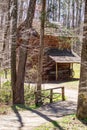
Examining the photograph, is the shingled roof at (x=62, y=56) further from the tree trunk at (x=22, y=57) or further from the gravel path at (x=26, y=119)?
the gravel path at (x=26, y=119)

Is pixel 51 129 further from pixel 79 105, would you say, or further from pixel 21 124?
pixel 79 105

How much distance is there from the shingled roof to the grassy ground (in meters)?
19.4

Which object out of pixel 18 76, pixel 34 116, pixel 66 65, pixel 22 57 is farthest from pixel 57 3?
pixel 66 65

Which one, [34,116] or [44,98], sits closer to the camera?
[34,116]

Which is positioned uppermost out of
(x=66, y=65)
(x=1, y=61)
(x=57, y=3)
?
(x=57, y=3)

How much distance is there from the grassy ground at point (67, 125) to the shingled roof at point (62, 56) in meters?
19.4

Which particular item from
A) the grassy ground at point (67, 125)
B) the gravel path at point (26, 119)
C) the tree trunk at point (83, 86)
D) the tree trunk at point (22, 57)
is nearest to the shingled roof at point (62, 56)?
the tree trunk at point (22, 57)

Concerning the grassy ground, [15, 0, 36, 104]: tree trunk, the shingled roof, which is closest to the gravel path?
the grassy ground

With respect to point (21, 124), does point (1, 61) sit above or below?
above

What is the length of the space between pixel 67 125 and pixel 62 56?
22.4m

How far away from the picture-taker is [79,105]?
9.94m

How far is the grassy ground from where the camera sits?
866cm

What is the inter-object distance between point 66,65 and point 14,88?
16874 mm

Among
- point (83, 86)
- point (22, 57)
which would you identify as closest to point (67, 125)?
point (83, 86)
